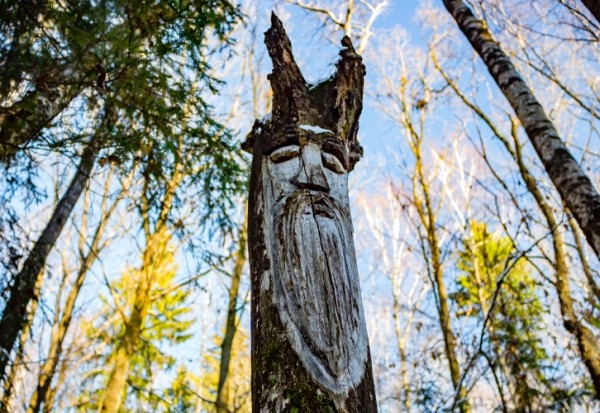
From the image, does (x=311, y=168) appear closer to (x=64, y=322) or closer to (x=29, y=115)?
(x=29, y=115)

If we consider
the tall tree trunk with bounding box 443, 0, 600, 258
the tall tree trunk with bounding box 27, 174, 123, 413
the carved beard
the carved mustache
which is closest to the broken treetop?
the carved mustache

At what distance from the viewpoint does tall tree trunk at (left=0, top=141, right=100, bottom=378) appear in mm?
3833

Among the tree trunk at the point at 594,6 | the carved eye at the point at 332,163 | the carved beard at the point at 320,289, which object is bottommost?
the carved beard at the point at 320,289

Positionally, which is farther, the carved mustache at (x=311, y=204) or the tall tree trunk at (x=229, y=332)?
the tall tree trunk at (x=229, y=332)

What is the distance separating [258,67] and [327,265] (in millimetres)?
8734

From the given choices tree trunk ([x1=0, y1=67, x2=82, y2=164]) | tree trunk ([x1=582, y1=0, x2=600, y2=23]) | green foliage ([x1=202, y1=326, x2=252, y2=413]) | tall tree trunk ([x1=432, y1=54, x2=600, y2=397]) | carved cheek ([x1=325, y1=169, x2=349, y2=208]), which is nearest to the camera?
carved cheek ([x1=325, y1=169, x2=349, y2=208])

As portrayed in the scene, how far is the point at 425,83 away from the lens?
9.28m

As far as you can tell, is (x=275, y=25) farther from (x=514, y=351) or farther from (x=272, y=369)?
(x=514, y=351)

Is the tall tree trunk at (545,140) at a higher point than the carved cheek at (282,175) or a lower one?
higher

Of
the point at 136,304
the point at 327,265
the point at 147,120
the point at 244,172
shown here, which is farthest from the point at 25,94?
the point at 136,304

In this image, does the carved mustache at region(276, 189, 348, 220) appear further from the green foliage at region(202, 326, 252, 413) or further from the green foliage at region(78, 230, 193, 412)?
the green foliage at region(202, 326, 252, 413)

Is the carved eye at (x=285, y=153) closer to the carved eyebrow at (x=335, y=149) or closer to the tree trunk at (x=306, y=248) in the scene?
the tree trunk at (x=306, y=248)

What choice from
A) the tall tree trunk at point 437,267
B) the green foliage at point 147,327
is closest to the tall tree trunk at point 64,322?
the green foliage at point 147,327

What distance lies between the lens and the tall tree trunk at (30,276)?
3833 mm
